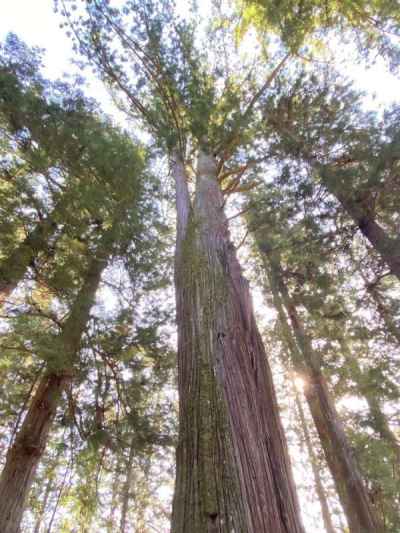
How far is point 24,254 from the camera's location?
3514mm

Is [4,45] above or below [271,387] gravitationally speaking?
above

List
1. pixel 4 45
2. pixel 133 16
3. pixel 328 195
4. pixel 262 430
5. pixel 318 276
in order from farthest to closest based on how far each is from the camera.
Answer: pixel 318 276, pixel 328 195, pixel 133 16, pixel 4 45, pixel 262 430

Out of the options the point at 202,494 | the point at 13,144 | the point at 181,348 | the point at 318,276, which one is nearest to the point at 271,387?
the point at 181,348

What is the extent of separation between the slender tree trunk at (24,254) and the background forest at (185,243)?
3 cm

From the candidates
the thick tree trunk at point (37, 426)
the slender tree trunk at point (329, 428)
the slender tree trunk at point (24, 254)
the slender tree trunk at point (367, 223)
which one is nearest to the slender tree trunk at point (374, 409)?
the slender tree trunk at point (329, 428)

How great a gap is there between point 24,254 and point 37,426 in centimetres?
196

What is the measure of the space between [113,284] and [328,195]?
3824mm

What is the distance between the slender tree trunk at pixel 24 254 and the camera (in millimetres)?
3398

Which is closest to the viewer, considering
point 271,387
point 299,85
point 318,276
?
point 271,387

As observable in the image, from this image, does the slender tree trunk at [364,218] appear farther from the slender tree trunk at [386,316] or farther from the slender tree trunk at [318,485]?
the slender tree trunk at [318,485]

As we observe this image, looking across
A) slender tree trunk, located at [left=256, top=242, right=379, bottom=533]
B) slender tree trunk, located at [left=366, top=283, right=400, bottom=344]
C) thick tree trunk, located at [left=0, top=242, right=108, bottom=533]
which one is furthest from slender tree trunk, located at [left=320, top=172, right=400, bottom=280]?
thick tree trunk, located at [left=0, top=242, right=108, bottom=533]

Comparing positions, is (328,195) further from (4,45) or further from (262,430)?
(4,45)

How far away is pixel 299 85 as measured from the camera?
5.53m

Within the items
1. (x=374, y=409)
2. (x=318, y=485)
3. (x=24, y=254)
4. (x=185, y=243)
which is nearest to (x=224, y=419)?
(x=185, y=243)
